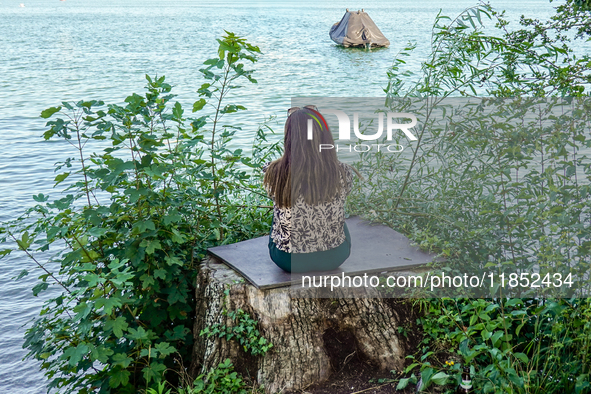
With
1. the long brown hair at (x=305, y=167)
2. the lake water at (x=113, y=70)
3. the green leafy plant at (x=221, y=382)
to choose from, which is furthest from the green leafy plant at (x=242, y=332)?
the lake water at (x=113, y=70)

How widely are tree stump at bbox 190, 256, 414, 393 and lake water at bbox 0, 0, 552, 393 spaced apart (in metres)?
2.27

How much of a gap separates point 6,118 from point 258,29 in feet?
74.1

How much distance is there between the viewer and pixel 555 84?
12.6 feet

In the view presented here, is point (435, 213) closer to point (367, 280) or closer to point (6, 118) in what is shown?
point (367, 280)

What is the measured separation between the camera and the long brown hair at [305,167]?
331 cm

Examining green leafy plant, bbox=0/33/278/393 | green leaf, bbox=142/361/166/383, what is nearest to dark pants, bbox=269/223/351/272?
green leafy plant, bbox=0/33/278/393

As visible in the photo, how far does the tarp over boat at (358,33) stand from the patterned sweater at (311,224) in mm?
23982

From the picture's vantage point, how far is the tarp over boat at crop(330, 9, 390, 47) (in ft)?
86.3

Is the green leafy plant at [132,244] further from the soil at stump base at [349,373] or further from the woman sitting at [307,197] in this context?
the soil at stump base at [349,373]

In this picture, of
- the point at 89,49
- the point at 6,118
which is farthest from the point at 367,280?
the point at 89,49

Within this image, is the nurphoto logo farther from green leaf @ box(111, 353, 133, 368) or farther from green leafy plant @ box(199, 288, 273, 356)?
green leaf @ box(111, 353, 133, 368)

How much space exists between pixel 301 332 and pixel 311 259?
475 millimetres

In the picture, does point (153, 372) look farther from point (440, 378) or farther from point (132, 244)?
point (440, 378)

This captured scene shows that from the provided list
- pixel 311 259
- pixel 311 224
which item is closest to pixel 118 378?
pixel 311 259
